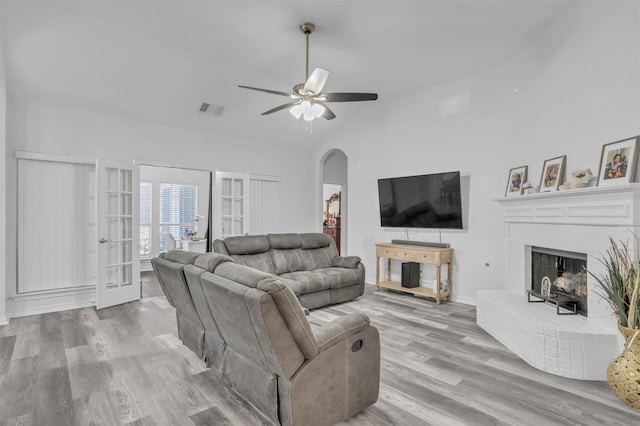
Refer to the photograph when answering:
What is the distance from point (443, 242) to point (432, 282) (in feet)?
2.05

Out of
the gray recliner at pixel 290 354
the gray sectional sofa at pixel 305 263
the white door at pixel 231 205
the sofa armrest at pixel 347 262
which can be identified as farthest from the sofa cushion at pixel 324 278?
the gray recliner at pixel 290 354

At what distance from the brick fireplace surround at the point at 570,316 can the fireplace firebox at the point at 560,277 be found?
0.37ft

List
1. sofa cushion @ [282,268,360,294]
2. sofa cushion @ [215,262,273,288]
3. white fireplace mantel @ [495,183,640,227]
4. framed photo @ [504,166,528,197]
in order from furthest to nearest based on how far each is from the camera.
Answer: sofa cushion @ [282,268,360,294], framed photo @ [504,166,528,197], white fireplace mantel @ [495,183,640,227], sofa cushion @ [215,262,273,288]

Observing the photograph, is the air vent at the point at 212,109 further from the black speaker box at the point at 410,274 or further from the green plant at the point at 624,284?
the green plant at the point at 624,284

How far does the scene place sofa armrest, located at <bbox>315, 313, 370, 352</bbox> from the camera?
6.17ft

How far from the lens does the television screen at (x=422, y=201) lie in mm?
4738

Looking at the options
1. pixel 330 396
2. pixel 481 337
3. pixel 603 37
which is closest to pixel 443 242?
pixel 481 337

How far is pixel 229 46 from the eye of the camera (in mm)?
4012

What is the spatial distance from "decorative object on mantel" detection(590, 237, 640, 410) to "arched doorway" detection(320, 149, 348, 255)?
511 centimetres

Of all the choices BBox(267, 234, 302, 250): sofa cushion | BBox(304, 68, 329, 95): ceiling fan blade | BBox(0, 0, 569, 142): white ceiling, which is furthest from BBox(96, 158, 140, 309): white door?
BBox(304, 68, 329, 95): ceiling fan blade

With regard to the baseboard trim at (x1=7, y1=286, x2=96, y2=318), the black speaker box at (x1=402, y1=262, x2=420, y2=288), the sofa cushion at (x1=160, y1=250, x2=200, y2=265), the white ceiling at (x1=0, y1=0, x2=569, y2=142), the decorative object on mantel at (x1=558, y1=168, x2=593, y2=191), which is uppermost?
the white ceiling at (x1=0, y1=0, x2=569, y2=142)

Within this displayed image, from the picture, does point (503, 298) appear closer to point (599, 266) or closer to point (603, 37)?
point (599, 266)

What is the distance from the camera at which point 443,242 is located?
5020 mm

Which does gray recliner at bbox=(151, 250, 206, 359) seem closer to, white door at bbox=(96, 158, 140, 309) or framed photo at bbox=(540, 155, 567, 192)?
white door at bbox=(96, 158, 140, 309)
